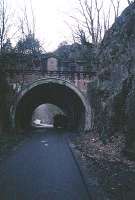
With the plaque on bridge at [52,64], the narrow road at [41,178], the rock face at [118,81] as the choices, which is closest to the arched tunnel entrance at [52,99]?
the plaque on bridge at [52,64]

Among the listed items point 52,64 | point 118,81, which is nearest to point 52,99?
point 52,64

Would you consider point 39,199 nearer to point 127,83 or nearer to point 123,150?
point 123,150

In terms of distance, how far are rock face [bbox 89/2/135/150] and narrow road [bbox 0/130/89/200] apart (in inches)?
106

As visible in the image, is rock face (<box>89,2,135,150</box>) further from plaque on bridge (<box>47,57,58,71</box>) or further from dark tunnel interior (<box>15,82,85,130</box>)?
dark tunnel interior (<box>15,82,85,130</box>)

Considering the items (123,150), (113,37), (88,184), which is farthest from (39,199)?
(113,37)

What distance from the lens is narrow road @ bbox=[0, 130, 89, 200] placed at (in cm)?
785

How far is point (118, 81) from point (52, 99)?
72.3ft

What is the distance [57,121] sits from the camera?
42812 mm

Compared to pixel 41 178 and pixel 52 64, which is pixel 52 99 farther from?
pixel 41 178

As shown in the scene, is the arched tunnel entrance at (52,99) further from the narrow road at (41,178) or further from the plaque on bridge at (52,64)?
the narrow road at (41,178)

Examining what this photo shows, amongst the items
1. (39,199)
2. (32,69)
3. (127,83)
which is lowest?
(39,199)

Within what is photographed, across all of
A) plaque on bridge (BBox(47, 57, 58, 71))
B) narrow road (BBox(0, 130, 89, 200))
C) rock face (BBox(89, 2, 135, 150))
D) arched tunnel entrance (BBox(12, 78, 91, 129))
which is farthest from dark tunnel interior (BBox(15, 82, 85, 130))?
narrow road (BBox(0, 130, 89, 200))

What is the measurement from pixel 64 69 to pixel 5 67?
440 cm

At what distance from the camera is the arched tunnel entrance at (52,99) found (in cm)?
2730
